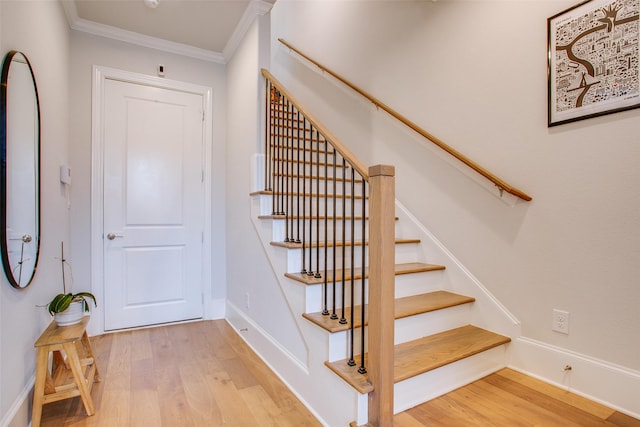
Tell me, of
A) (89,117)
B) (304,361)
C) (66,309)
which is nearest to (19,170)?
(66,309)

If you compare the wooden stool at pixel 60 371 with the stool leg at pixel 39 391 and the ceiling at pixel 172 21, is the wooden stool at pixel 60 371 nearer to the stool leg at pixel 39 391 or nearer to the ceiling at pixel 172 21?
the stool leg at pixel 39 391

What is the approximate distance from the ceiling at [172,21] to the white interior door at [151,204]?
0.46 metres

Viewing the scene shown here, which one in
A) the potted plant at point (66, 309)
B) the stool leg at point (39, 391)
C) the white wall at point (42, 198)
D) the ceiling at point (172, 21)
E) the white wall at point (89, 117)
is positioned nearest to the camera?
the white wall at point (42, 198)

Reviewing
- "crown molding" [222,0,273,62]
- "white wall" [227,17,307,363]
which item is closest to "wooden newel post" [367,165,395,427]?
"white wall" [227,17,307,363]

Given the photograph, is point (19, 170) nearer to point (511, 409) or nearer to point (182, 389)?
point (182, 389)

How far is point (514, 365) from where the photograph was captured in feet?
6.08

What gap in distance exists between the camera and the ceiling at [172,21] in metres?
2.62

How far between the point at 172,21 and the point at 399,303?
3.04 meters

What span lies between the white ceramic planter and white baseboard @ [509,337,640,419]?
2.55 m

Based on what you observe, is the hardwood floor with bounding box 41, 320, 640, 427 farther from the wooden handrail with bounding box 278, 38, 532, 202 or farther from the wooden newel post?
the wooden handrail with bounding box 278, 38, 532, 202

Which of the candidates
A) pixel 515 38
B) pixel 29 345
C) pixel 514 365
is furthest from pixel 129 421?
pixel 515 38

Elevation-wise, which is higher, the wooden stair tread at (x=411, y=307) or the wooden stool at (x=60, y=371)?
the wooden stair tread at (x=411, y=307)

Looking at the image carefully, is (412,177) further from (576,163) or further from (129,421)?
(129,421)

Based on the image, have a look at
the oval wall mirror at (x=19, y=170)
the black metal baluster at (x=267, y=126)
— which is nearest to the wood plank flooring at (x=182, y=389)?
the oval wall mirror at (x=19, y=170)
